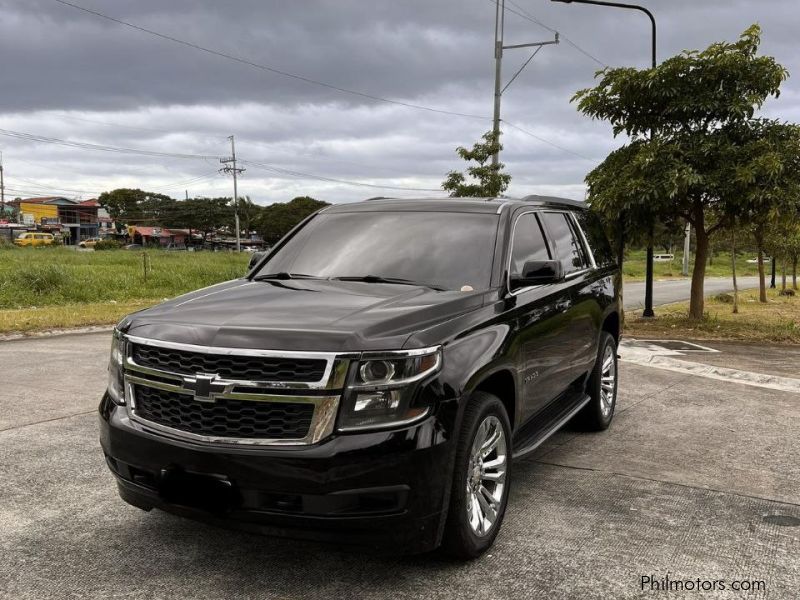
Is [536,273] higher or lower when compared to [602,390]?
higher

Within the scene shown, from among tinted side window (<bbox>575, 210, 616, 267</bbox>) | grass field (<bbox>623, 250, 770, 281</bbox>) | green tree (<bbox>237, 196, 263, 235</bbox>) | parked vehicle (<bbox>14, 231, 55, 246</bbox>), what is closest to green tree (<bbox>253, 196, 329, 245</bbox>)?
green tree (<bbox>237, 196, 263, 235</bbox>)

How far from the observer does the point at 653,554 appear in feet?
11.9

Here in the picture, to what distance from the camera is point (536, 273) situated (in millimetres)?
4172

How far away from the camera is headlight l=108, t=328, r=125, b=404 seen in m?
3.53

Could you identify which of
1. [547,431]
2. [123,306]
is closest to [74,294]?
[123,306]

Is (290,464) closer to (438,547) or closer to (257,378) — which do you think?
(257,378)

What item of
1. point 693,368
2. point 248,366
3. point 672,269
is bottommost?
point 672,269

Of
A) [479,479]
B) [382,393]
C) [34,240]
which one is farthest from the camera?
[34,240]

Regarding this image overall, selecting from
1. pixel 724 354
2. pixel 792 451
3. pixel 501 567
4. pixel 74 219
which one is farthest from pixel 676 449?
pixel 74 219

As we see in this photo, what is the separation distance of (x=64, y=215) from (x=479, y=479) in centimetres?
12472

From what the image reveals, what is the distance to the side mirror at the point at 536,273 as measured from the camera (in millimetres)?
4145

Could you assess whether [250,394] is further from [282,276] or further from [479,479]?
[282,276]

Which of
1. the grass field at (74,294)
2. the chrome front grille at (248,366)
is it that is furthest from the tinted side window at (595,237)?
the grass field at (74,294)

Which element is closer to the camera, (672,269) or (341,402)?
(341,402)
